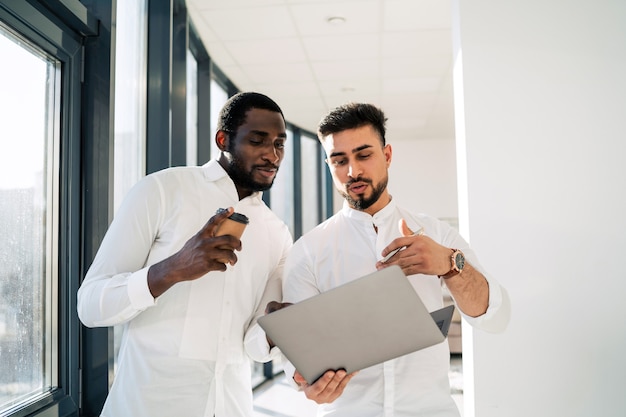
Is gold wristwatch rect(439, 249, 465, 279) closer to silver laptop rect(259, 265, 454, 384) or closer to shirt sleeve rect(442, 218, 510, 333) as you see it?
shirt sleeve rect(442, 218, 510, 333)

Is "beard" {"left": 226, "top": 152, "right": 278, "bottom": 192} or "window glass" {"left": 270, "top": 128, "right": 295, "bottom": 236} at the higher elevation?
"window glass" {"left": 270, "top": 128, "right": 295, "bottom": 236}

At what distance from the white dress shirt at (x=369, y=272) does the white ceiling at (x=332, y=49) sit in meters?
2.14

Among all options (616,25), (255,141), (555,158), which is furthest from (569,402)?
(255,141)

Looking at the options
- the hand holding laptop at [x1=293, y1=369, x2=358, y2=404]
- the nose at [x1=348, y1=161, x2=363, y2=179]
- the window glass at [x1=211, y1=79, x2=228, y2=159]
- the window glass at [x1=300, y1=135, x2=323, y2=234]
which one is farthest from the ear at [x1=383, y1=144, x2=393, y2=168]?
the window glass at [x1=300, y1=135, x2=323, y2=234]

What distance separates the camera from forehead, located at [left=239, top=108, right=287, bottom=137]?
1574mm

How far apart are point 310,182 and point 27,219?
6.19 m

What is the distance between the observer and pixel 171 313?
1.41m

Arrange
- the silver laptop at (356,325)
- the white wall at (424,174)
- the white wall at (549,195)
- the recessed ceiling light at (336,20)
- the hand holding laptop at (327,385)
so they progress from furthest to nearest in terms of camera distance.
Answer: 1. the white wall at (424,174)
2. the recessed ceiling light at (336,20)
3. the white wall at (549,195)
4. the hand holding laptop at (327,385)
5. the silver laptop at (356,325)

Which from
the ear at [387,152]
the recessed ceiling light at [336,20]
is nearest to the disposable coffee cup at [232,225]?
the ear at [387,152]

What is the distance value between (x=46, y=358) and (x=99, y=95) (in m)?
0.84

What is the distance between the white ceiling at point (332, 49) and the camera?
3.36m

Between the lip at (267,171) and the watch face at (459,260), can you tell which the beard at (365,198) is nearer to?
the lip at (267,171)

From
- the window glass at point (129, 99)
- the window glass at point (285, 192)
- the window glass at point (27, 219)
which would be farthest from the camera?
the window glass at point (285, 192)

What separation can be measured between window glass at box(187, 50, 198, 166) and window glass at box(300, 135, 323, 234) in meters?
3.24
